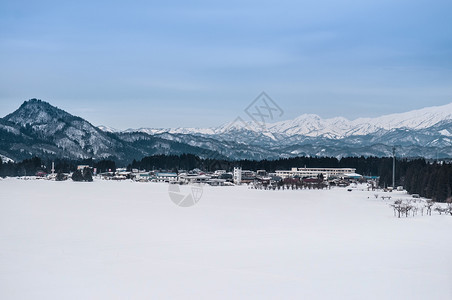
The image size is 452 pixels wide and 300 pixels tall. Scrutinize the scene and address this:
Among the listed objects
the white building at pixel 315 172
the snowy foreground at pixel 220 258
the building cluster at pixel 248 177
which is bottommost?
the snowy foreground at pixel 220 258

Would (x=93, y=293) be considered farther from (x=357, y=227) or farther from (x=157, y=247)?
(x=357, y=227)

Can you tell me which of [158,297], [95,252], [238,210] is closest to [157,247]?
[95,252]

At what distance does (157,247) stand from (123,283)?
5.17 m

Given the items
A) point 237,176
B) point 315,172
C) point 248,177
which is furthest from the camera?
point 315,172

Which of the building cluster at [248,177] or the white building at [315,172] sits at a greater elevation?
the white building at [315,172]

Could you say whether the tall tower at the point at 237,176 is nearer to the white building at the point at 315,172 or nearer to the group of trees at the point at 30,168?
the white building at the point at 315,172

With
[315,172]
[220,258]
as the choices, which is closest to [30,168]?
[315,172]

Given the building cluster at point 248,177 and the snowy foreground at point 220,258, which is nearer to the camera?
the snowy foreground at point 220,258

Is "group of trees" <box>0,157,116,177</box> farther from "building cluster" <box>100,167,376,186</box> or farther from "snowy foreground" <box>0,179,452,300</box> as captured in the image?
"snowy foreground" <box>0,179,452,300</box>

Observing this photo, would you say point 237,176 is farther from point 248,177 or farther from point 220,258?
point 220,258

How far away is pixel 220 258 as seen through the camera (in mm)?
18047

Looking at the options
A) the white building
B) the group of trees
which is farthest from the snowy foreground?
the white building

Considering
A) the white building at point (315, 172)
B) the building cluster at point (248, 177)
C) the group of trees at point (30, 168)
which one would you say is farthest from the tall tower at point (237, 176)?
the group of trees at point (30, 168)

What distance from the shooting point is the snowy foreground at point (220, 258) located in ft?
46.5
